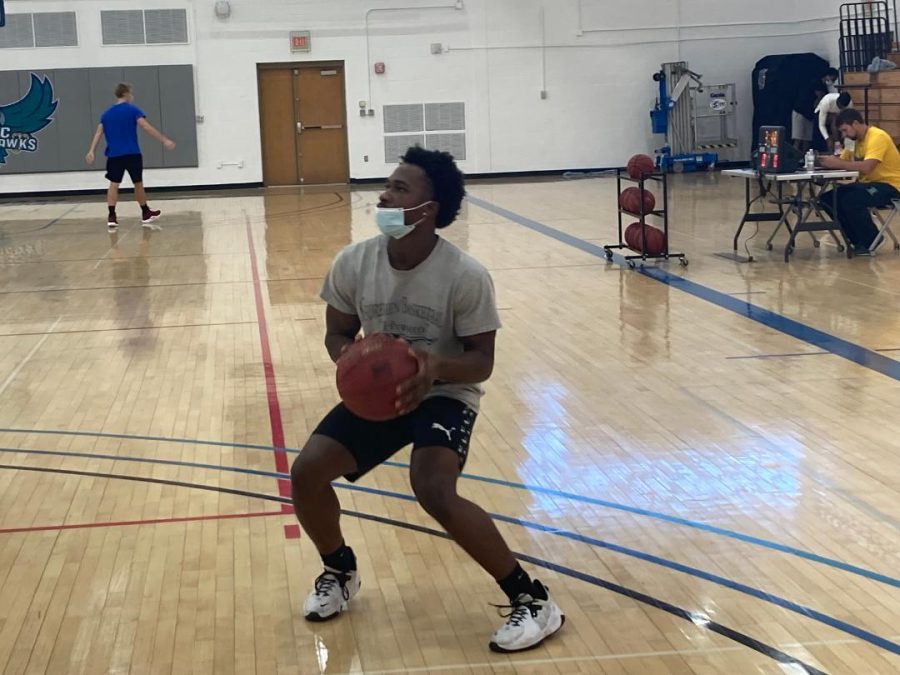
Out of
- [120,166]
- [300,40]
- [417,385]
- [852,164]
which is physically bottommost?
[417,385]

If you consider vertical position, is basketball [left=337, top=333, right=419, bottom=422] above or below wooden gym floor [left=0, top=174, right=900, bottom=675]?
above

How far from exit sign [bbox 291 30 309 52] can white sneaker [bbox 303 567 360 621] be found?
62.1 feet

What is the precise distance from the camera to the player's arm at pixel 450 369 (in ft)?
10.2

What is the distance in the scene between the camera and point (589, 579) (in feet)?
12.5

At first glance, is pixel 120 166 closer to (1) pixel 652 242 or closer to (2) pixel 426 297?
(1) pixel 652 242

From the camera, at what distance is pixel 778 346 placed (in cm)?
724

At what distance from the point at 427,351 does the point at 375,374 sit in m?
0.27

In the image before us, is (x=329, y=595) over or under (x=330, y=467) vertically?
under

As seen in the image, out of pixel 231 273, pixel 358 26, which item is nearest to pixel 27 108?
pixel 358 26

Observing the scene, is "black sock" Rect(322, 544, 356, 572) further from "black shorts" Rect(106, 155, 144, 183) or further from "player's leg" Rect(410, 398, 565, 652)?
"black shorts" Rect(106, 155, 144, 183)

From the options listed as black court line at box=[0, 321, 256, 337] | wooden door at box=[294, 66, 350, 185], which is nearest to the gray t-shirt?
black court line at box=[0, 321, 256, 337]

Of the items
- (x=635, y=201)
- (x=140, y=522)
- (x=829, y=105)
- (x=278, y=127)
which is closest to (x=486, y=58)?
(x=278, y=127)

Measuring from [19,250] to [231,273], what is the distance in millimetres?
3777

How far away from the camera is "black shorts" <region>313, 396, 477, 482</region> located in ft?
10.9
